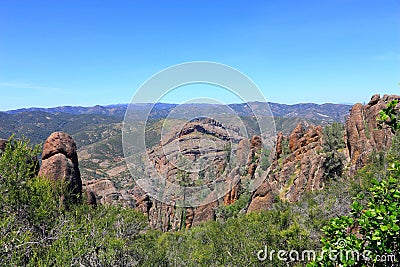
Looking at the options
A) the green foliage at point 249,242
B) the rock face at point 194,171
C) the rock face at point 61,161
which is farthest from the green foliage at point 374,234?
the rock face at point 194,171

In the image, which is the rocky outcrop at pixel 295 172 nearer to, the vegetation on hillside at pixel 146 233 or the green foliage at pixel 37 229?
the vegetation on hillside at pixel 146 233

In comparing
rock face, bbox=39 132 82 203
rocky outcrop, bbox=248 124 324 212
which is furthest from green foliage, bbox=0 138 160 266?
A: rocky outcrop, bbox=248 124 324 212

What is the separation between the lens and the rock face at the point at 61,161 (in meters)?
27.9

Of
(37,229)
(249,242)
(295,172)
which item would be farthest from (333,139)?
(37,229)

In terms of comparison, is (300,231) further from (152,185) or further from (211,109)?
(152,185)

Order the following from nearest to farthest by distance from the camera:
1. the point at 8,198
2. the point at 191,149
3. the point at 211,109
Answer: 1. the point at 8,198
2. the point at 211,109
3. the point at 191,149

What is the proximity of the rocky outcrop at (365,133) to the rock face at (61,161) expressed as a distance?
36987 millimetres

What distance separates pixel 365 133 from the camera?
4719 centimetres

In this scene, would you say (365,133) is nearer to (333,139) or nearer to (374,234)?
(333,139)

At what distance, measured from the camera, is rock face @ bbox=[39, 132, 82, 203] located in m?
27.9

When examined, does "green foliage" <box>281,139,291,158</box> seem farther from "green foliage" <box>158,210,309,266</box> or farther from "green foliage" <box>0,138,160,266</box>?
"green foliage" <box>0,138,160,266</box>

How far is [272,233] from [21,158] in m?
15.6

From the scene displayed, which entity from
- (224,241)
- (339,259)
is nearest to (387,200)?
(339,259)

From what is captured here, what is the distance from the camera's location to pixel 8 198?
44.8 ft
